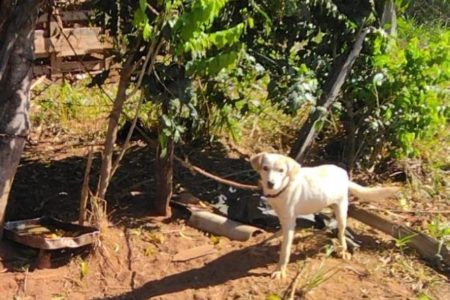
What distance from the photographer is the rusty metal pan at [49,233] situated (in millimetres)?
4863

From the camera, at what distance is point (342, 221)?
16.3 feet

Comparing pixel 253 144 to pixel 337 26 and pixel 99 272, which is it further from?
pixel 99 272

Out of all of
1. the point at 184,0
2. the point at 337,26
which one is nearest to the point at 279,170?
the point at 184,0

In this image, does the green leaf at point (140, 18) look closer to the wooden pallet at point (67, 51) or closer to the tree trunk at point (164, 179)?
the tree trunk at point (164, 179)

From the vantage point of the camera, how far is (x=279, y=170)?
4477mm

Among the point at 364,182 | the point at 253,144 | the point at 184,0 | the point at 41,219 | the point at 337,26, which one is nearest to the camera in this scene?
the point at 184,0

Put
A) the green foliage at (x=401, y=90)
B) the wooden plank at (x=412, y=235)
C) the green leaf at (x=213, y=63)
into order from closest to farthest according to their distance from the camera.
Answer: the green leaf at (x=213, y=63)
the wooden plank at (x=412, y=235)
the green foliage at (x=401, y=90)

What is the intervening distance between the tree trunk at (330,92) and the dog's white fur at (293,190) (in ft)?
2.88

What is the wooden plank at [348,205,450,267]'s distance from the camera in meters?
5.09

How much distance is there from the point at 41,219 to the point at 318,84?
241 cm

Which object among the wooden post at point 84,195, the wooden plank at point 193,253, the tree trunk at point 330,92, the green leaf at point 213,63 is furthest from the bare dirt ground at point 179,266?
the green leaf at point 213,63

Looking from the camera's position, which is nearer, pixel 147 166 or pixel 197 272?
pixel 197 272

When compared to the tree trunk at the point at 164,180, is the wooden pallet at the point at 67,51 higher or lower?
higher

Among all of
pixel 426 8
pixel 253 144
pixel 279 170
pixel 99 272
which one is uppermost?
pixel 426 8
